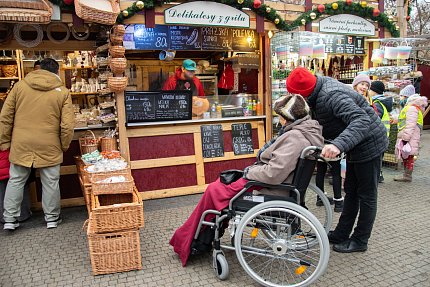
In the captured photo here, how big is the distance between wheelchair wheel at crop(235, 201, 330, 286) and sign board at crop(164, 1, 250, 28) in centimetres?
295

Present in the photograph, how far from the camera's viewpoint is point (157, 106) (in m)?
5.07

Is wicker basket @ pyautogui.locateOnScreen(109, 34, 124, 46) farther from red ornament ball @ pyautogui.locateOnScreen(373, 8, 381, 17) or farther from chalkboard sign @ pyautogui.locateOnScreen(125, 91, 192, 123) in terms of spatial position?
red ornament ball @ pyautogui.locateOnScreen(373, 8, 381, 17)

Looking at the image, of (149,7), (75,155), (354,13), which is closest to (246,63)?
(354,13)

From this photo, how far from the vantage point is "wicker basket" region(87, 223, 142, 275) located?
3058mm

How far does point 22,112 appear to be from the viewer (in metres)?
3.91

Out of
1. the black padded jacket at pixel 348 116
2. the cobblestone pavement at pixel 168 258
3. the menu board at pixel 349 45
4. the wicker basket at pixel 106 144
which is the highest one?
the menu board at pixel 349 45

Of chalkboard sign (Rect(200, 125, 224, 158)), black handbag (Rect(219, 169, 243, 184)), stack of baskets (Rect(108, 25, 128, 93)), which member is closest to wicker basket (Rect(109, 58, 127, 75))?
stack of baskets (Rect(108, 25, 128, 93))

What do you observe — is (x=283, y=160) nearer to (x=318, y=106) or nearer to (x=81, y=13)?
(x=318, y=106)

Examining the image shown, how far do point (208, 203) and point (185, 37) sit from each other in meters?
3.73

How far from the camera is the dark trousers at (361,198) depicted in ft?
10.6

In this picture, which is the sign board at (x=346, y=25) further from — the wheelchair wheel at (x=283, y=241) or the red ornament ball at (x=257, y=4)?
the wheelchair wheel at (x=283, y=241)

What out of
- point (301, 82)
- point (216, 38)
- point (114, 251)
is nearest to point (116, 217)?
point (114, 251)

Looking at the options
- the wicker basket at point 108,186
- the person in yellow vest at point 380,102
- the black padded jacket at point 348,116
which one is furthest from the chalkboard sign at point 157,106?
the person in yellow vest at point 380,102

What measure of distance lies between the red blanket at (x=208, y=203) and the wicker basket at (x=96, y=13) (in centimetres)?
220
